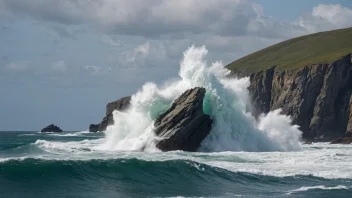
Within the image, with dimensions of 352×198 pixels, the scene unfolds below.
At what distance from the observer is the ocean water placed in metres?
29.8

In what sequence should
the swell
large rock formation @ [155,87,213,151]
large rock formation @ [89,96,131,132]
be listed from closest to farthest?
the swell, large rock formation @ [155,87,213,151], large rock formation @ [89,96,131,132]

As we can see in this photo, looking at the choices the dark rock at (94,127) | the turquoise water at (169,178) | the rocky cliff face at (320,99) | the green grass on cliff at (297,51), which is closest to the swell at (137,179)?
the turquoise water at (169,178)

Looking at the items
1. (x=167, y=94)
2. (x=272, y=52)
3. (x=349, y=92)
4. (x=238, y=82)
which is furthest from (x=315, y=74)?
(x=272, y=52)

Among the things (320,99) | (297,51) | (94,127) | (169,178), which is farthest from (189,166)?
Answer: (94,127)

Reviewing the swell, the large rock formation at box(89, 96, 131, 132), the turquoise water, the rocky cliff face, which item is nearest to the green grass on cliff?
the rocky cliff face

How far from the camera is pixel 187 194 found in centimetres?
2872

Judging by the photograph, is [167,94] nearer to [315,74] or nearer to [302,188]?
[302,188]

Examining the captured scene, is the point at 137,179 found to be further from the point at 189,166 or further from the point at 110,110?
the point at 110,110

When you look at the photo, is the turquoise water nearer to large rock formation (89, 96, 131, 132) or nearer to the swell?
the swell

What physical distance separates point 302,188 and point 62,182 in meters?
13.5

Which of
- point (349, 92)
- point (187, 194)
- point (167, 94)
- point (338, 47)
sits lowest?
point (187, 194)

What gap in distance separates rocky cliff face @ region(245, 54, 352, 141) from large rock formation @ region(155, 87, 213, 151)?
125 feet

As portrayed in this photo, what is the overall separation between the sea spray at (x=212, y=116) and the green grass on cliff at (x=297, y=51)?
58534 millimetres

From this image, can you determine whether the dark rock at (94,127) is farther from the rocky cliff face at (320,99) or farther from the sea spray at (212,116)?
the sea spray at (212,116)
